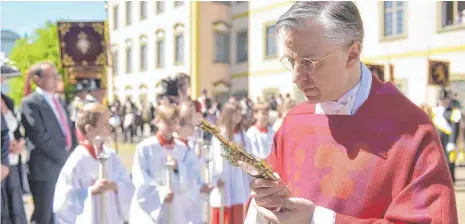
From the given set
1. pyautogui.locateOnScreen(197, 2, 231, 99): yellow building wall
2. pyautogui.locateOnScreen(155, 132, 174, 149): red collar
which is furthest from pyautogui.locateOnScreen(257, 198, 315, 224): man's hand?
pyautogui.locateOnScreen(197, 2, 231, 99): yellow building wall

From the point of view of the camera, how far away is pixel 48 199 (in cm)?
505

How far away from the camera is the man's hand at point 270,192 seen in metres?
1.65

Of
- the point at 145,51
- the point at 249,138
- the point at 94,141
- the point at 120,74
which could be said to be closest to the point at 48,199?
the point at 94,141

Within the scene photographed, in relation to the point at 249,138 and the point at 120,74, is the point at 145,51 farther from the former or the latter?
the point at 249,138

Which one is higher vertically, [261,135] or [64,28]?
[64,28]

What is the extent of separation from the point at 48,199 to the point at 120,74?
1057 inches

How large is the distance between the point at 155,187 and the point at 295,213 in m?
3.02

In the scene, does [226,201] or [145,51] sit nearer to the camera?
[226,201]

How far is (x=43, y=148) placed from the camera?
5.02 metres

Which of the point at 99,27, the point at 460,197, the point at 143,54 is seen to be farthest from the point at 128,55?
the point at 460,197

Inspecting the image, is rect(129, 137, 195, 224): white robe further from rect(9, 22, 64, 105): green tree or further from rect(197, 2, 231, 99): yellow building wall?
rect(9, 22, 64, 105): green tree

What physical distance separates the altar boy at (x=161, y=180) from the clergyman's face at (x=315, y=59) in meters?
2.77

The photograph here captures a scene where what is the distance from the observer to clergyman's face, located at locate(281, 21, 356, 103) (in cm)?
177

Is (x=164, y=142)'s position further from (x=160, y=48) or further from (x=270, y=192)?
(x=160, y=48)
